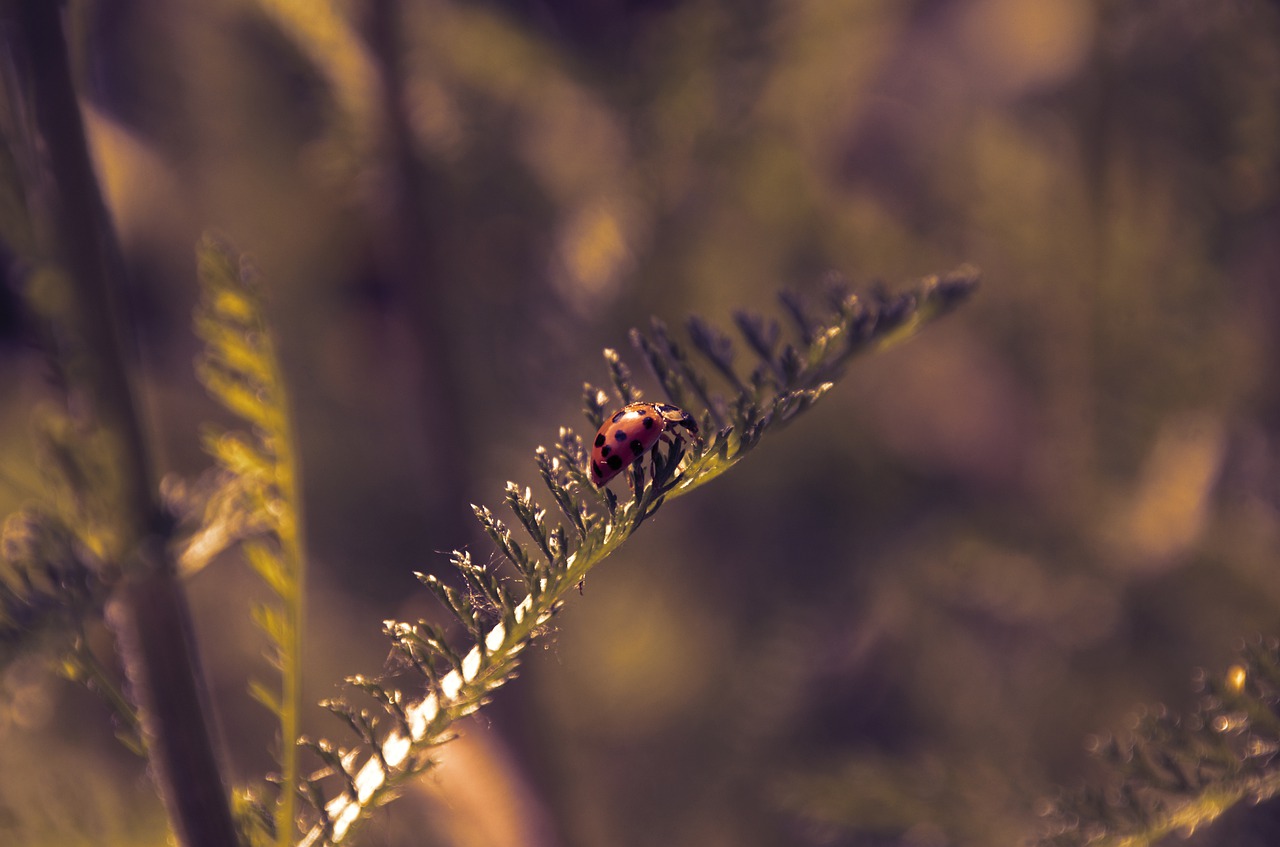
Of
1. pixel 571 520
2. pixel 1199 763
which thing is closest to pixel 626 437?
pixel 571 520

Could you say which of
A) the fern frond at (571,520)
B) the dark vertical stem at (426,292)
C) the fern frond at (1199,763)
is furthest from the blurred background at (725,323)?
the fern frond at (571,520)

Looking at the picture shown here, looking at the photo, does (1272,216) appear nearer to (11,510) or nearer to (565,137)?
(565,137)

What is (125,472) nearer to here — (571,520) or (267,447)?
(267,447)

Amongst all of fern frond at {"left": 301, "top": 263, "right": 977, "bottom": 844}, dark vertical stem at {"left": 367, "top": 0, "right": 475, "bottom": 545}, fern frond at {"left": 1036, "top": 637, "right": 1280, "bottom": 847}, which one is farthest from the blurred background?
fern frond at {"left": 301, "top": 263, "right": 977, "bottom": 844}

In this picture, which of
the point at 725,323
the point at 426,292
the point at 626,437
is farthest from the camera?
the point at 725,323

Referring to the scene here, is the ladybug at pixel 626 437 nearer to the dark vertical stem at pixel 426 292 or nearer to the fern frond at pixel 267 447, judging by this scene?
the fern frond at pixel 267 447

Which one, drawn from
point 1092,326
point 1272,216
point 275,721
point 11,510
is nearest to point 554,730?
point 275,721
